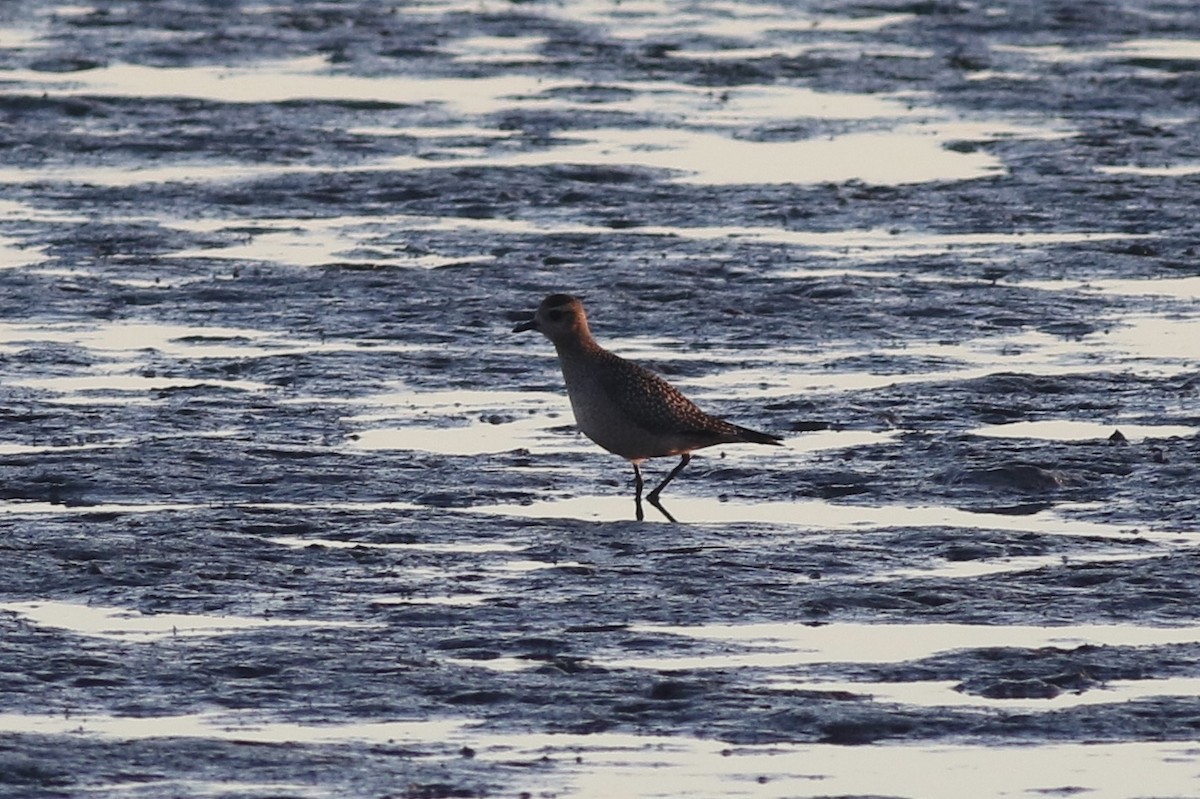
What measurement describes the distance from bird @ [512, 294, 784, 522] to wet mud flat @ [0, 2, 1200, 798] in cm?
24

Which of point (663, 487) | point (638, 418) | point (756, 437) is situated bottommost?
point (663, 487)

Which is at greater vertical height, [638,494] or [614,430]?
[614,430]

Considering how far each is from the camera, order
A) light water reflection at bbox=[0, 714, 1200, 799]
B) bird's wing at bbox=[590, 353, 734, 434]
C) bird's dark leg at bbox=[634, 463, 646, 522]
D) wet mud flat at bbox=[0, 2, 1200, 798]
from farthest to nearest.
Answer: bird's wing at bbox=[590, 353, 734, 434] → bird's dark leg at bbox=[634, 463, 646, 522] → wet mud flat at bbox=[0, 2, 1200, 798] → light water reflection at bbox=[0, 714, 1200, 799]

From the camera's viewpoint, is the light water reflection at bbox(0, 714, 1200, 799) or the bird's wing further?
the bird's wing

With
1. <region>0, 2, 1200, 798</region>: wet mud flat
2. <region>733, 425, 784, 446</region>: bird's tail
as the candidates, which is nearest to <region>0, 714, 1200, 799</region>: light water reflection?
<region>0, 2, 1200, 798</region>: wet mud flat

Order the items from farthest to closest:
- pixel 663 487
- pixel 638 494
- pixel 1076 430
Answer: pixel 1076 430 < pixel 663 487 < pixel 638 494

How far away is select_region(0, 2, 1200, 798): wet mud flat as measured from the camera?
835 cm

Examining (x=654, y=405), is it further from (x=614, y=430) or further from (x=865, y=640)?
(x=865, y=640)

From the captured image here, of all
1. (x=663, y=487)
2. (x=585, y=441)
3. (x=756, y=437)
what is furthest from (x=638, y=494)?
(x=585, y=441)

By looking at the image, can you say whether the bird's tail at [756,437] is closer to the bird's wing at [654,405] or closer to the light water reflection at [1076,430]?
the bird's wing at [654,405]

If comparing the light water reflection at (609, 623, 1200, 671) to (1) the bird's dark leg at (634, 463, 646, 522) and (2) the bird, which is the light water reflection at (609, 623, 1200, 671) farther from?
(2) the bird

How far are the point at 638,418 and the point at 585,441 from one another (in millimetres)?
1168

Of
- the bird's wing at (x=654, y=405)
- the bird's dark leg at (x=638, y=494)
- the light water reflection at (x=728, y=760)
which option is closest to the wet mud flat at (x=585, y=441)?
the light water reflection at (x=728, y=760)

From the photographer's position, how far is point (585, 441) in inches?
508
